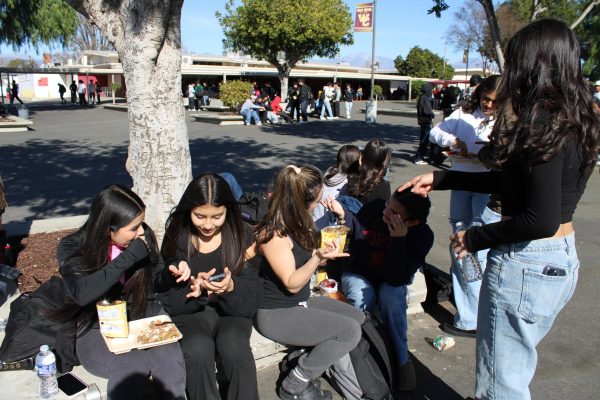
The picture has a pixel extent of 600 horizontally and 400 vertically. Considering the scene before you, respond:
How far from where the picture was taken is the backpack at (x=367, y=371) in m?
3.13

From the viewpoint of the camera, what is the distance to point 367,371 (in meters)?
3.16

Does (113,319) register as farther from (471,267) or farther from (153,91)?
(153,91)

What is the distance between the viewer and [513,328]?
2273 millimetres

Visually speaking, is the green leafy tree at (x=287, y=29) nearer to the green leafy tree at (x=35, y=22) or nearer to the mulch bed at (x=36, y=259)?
the green leafy tree at (x=35, y=22)

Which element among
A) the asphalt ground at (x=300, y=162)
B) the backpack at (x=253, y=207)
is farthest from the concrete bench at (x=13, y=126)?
the backpack at (x=253, y=207)

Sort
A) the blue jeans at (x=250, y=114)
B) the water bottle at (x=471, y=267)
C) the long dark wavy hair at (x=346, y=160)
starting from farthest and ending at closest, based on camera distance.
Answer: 1. the blue jeans at (x=250, y=114)
2. the long dark wavy hair at (x=346, y=160)
3. the water bottle at (x=471, y=267)

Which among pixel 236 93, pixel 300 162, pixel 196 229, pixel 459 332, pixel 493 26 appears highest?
pixel 493 26

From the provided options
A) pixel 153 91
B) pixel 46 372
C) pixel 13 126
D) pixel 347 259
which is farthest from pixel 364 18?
pixel 46 372

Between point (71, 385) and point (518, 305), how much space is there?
7.56 ft

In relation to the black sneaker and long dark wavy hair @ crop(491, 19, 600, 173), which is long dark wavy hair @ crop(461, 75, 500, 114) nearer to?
the black sneaker

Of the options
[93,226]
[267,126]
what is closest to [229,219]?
[93,226]

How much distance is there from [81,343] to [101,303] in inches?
12.8

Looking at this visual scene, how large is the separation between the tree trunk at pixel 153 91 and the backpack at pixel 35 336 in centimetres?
181

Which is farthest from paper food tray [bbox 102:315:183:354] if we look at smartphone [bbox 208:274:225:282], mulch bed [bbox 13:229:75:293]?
mulch bed [bbox 13:229:75:293]
